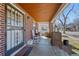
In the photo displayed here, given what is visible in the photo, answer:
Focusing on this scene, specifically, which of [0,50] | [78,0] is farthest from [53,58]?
[78,0]

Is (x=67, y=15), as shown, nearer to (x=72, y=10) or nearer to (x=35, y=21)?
(x=72, y=10)

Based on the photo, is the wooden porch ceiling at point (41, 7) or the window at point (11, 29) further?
the wooden porch ceiling at point (41, 7)

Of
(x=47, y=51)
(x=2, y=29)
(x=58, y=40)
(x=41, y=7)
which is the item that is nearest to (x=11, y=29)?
(x=2, y=29)

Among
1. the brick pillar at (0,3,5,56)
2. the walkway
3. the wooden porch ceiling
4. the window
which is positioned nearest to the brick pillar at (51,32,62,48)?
the walkway

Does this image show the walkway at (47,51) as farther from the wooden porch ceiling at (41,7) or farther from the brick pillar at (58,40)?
the wooden porch ceiling at (41,7)

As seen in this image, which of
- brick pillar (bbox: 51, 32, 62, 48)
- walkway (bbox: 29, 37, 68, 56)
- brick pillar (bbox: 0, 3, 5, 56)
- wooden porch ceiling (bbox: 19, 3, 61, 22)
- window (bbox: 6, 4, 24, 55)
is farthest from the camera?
brick pillar (bbox: 51, 32, 62, 48)

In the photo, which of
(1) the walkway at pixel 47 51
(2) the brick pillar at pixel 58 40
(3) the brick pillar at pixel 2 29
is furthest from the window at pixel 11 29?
(2) the brick pillar at pixel 58 40

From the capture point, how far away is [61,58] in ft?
12.0

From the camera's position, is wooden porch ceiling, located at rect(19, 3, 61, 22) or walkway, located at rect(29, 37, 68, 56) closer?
wooden porch ceiling, located at rect(19, 3, 61, 22)

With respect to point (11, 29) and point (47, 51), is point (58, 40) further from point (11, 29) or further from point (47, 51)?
point (11, 29)

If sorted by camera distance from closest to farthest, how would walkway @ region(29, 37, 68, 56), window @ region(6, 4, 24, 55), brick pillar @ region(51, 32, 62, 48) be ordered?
window @ region(6, 4, 24, 55), walkway @ region(29, 37, 68, 56), brick pillar @ region(51, 32, 62, 48)

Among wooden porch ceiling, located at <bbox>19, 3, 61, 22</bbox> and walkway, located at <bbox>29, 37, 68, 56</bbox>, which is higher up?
wooden porch ceiling, located at <bbox>19, 3, 61, 22</bbox>

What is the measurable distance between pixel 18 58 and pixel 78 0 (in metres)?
2.10

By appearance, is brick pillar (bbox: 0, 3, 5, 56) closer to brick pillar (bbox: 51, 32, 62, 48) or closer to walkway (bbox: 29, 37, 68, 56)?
walkway (bbox: 29, 37, 68, 56)
